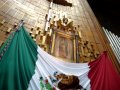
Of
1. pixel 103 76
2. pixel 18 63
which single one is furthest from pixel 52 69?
pixel 103 76

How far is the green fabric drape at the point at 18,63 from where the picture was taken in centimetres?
234

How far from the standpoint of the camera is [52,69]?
3025 millimetres

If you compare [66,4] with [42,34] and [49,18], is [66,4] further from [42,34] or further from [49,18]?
[42,34]

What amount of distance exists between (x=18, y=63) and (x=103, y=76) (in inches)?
59.2

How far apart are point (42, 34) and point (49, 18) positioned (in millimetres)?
621

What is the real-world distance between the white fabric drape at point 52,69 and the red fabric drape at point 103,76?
0.31 ft

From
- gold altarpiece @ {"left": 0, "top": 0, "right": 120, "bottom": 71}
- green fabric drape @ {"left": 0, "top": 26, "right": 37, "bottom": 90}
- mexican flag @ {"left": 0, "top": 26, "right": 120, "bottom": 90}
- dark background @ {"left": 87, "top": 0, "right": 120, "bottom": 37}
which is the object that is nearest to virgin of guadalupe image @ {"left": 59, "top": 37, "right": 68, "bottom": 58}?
gold altarpiece @ {"left": 0, "top": 0, "right": 120, "bottom": 71}

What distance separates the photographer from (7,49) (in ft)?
8.69

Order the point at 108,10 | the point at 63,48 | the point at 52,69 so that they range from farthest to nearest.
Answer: the point at 108,10
the point at 63,48
the point at 52,69

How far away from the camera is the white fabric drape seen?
8.77 feet

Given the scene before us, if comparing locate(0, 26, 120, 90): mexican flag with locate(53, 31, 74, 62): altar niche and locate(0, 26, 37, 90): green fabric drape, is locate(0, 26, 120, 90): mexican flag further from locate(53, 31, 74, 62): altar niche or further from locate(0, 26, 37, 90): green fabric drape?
locate(53, 31, 74, 62): altar niche

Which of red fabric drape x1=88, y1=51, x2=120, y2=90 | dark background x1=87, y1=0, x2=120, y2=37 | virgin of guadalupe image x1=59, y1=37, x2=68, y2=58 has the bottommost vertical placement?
red fabric drape x1=88, y1=51, x2=120, y2=90

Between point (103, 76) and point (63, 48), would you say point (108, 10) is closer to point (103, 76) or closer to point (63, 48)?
point (63, 48)

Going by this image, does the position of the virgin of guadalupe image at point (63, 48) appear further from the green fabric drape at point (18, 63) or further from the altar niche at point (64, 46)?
the green fabric drape at point (18, 63)
